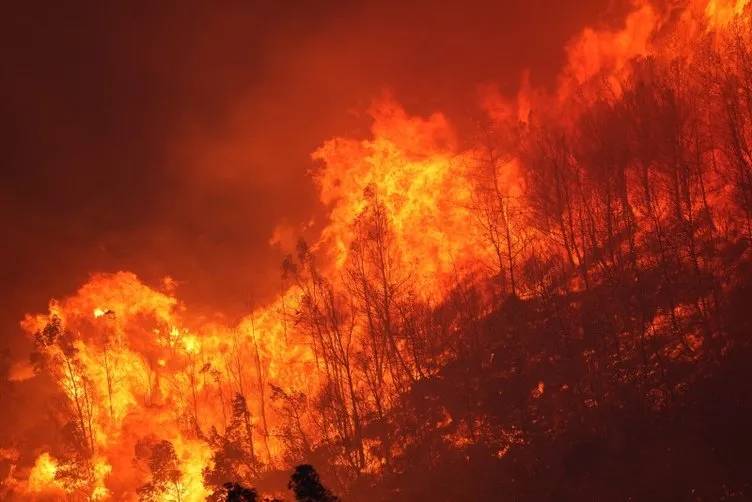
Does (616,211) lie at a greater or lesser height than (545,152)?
lesser

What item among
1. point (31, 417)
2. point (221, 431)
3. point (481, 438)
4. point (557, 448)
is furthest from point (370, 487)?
point (31, 417)

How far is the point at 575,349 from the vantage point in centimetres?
2598

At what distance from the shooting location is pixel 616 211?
102ft

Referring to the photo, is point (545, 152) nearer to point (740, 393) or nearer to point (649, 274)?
point (649, 274)

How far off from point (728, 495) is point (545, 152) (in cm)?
2234

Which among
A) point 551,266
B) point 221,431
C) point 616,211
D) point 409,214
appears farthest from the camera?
point 221,431

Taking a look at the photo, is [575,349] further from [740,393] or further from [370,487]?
[370,487]

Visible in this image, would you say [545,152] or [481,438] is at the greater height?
[545,152]

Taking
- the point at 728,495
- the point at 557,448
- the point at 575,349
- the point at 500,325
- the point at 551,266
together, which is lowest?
the point at 728,495

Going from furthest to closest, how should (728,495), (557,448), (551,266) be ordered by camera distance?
1. (551,266)
2. (557,448)
3. (728,495)

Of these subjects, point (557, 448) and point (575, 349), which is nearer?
point (557, 448)

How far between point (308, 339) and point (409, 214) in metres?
15.5

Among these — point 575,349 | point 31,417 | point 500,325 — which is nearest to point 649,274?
point 575,349

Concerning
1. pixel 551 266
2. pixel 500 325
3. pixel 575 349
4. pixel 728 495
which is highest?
pixel 551 266
